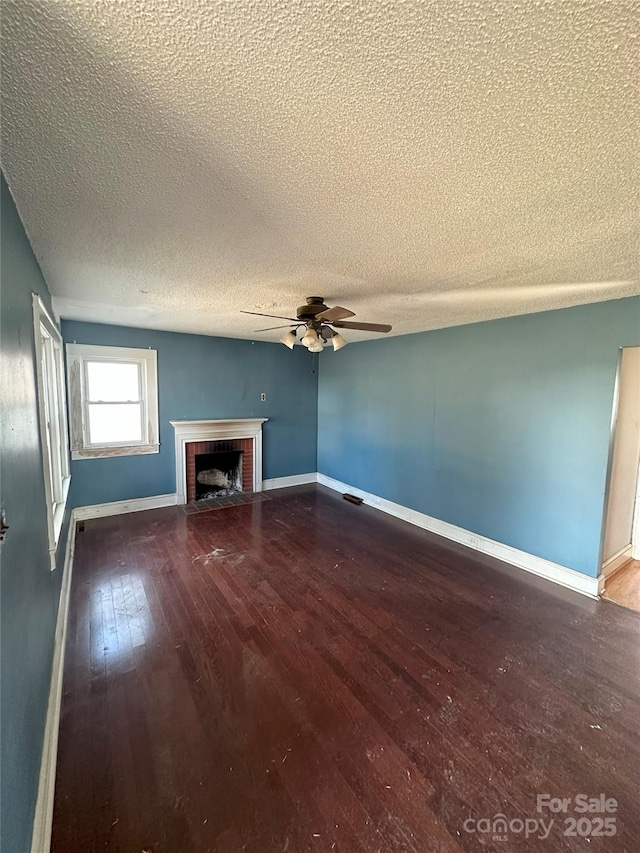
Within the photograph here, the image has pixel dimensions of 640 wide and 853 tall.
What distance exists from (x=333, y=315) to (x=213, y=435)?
3.21m

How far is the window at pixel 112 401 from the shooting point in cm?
420

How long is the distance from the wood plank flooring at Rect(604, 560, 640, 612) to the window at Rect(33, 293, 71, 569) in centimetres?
428

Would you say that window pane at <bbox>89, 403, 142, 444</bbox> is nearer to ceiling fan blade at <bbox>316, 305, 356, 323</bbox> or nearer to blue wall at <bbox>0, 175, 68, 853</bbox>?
blue wall at <bbox>0, 175, 68, 853</bbox>

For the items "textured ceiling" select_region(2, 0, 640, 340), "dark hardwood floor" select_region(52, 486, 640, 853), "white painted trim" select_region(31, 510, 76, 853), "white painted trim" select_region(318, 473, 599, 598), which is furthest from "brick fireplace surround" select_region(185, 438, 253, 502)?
"textured ceiling" select_region(2, 0, 640, 340)

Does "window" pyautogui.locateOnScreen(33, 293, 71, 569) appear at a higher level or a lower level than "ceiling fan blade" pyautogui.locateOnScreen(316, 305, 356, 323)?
lower

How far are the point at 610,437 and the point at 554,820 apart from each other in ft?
8.31

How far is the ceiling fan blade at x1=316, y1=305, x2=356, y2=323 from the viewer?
2.58 metres

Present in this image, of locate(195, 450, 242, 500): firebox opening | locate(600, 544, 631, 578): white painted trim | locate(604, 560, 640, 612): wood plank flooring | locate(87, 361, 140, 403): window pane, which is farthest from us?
locate(195, 450, 242, 500): firebox opening

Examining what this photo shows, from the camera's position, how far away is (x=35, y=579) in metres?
1.55

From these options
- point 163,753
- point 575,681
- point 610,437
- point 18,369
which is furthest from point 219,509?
point 610,437

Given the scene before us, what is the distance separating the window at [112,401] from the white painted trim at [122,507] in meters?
0.65

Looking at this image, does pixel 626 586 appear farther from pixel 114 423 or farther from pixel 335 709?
pixel 114 423

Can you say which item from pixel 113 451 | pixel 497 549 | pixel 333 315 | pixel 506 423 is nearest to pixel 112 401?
pixel 113 451

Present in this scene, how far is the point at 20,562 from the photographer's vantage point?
50.6 inches
